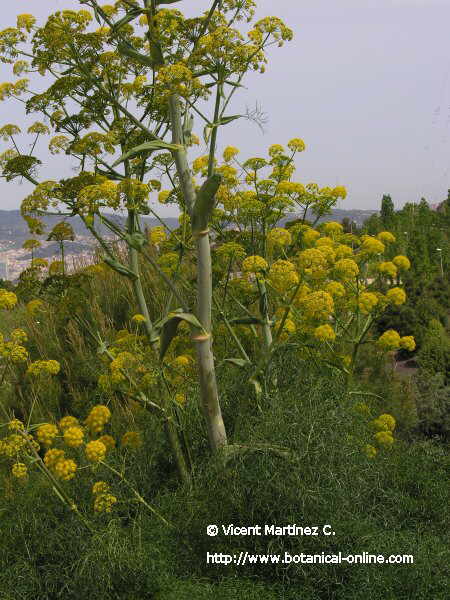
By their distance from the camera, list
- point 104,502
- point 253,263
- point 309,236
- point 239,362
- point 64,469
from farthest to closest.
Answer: point 309,236, point 239,362, point 253,263, point 104,502, point 64,469

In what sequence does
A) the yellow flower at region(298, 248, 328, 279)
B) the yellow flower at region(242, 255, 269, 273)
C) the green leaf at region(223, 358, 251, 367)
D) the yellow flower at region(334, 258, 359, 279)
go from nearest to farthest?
1. the yellow flower at region(298, 248, 328, 279)
2. the yellow flower at region(242, 255, 269, 273)
3. the green leaf at region(223, 358, 251, 367)
4. the yellow flower at region(334, 258, 359, 279)

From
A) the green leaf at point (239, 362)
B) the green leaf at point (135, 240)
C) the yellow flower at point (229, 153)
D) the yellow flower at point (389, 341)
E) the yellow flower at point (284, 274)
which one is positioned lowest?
the green leaf at point (239, 362)

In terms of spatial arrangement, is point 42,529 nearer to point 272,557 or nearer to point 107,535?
point 107,535

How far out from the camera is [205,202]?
3.16 meters

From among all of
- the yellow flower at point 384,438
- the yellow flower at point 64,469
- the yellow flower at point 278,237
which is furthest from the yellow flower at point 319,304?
the yellow flower at point 64,469

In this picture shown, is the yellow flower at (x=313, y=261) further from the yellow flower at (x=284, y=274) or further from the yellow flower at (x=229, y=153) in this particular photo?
the yellow flower at (x=229, y=153)

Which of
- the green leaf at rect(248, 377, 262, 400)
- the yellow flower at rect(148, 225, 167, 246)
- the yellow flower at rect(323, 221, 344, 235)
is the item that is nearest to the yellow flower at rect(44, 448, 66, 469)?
Answer: the green leaf at rect(248, 377, 262, 400)

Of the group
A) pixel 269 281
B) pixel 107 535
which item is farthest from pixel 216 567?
pixel 269 281

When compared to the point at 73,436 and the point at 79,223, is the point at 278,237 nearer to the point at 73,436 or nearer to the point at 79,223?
the point at 79,223

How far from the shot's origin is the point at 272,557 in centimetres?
318

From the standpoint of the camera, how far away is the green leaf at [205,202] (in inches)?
120

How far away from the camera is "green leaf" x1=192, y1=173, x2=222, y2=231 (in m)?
3.05

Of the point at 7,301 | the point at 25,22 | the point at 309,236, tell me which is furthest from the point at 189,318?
the point at 25,22

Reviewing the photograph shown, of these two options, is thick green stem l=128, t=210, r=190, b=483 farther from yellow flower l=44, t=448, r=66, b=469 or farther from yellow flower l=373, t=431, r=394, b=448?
yellow flower l=373, t=431, r=394, b=448
